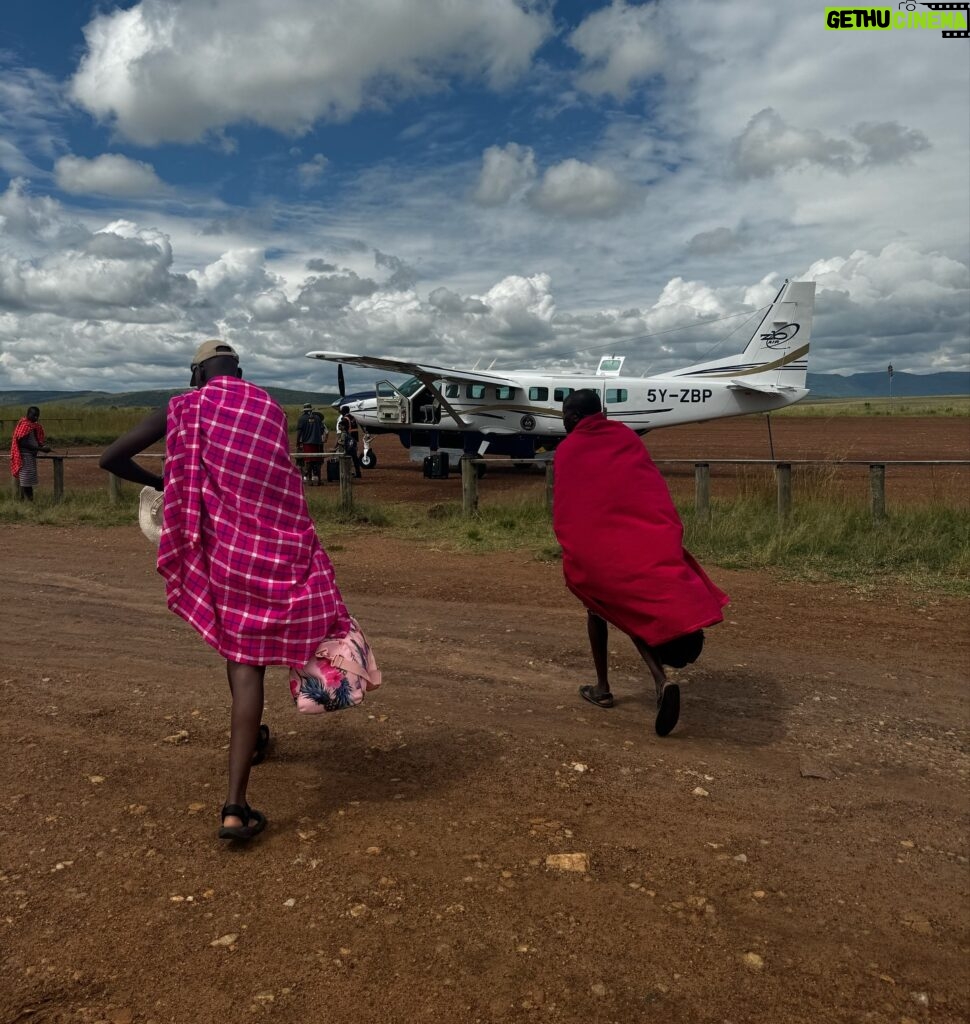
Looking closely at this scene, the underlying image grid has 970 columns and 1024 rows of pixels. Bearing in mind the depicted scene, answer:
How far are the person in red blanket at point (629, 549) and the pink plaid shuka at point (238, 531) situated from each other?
5.80 feet

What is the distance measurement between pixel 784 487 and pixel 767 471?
165 inches

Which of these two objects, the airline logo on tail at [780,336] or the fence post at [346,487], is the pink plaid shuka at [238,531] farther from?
the airline logo on tail at [780,336]

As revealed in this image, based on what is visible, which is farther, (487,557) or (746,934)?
(487,557)

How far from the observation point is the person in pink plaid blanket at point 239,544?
10.8 feet

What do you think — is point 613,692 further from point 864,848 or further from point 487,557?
point 487,557

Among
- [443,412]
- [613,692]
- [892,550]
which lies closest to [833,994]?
[613,692]

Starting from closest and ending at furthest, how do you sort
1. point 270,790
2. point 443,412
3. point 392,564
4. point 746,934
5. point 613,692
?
point 746,934 → point 270,790 → point 613,692 → point 392,564 → point 443,412

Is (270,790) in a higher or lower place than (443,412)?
lower

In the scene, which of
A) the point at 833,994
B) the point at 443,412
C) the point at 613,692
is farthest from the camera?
the point at 443,412

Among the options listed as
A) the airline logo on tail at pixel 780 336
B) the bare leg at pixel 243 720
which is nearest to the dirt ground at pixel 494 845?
the bare leg at pixel 243 720

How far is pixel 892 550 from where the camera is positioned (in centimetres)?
937

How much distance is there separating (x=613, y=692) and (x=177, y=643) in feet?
10.3

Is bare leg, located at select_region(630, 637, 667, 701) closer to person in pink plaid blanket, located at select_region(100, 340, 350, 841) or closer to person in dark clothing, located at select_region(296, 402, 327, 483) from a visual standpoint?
person in pink plaid blanket, located at select_region(100, 340, 350, 841)

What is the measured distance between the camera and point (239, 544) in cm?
330
